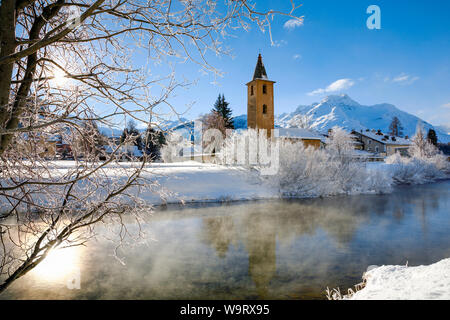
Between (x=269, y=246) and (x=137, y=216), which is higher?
(x=137, y=216)

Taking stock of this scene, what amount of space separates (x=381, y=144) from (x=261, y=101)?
1060 inches

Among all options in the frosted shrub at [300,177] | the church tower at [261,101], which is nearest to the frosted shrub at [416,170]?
the frosted shrub at [300,177]

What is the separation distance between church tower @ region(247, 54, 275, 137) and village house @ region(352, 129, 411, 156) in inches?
934

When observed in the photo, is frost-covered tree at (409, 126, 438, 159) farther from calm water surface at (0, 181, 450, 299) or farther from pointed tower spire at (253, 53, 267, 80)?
calm water surface at (0, 181, 450, 299)

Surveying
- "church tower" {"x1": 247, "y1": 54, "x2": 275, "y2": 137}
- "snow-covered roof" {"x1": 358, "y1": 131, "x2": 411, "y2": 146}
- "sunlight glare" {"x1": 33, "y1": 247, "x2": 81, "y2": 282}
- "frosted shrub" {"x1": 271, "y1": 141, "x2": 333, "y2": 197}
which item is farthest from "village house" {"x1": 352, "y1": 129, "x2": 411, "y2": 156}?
"sunlight glare" {"x1": 33, "y1": 247, "x2": 81, "y2": 282}

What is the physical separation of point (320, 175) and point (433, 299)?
739 inches

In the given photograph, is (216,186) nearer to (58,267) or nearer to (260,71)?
(58,267)

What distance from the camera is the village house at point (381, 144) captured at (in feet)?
155

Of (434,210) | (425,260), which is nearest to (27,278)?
(425,260)

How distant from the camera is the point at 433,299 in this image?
9.57ft

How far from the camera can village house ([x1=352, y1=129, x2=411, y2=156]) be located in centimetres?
4722

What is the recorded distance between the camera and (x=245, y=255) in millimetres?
8461

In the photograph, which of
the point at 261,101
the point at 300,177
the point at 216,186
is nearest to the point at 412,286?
the point at 216,186

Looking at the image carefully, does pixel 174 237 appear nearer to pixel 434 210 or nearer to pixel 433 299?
pixel 433 299
